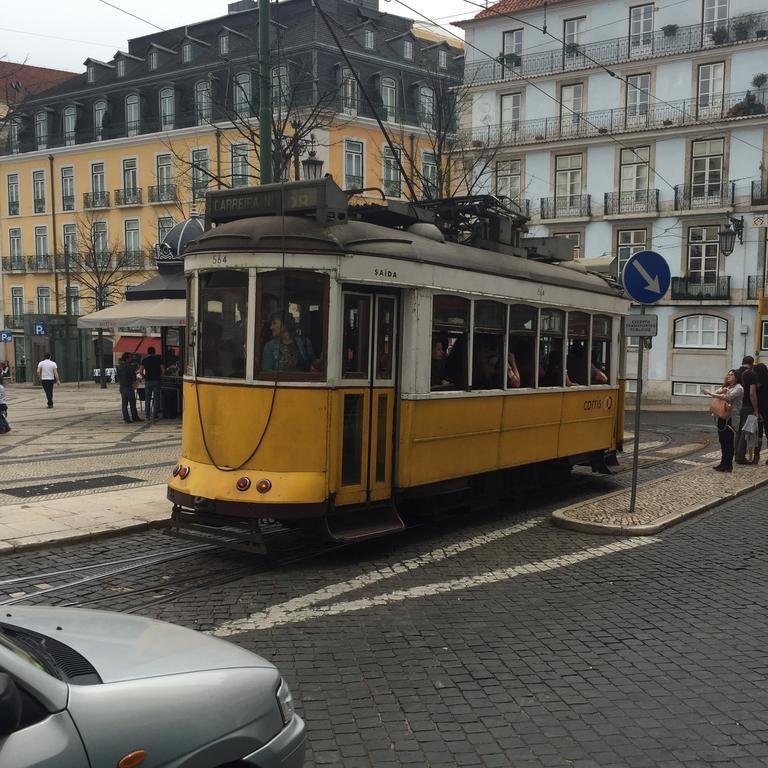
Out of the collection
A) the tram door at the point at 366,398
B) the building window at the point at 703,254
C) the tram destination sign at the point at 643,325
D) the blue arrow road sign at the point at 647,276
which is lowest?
the tram door at the point at 366,398

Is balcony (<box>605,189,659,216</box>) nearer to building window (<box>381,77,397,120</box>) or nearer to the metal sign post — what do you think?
building window (<box>381,77,397,120</box>)

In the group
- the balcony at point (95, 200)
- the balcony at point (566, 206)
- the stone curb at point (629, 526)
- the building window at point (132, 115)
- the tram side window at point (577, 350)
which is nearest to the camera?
the stone curb at point (629, 526)

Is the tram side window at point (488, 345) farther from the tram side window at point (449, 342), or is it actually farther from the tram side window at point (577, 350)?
the tram side window at point (577, 350)

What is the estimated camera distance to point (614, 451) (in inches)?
503

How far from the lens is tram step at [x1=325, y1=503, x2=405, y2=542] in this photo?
7699 millimetres

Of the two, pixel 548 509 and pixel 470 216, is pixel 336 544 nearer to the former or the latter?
pixel 548 509

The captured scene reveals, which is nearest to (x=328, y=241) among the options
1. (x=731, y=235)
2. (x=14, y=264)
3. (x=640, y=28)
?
(x=731, y=235)

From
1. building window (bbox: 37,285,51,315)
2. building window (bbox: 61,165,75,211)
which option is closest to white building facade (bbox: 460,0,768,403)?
building window (bbox: 61,165,75,211)

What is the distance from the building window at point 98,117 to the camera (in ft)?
162

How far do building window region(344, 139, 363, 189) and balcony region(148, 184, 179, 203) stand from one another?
1011cm

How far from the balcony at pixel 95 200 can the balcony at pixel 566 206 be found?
2631cm

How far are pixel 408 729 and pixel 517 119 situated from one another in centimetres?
3667

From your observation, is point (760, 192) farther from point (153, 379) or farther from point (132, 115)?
point (132, 115)

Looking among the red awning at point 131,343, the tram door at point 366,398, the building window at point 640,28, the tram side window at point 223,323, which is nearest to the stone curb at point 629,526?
the tram door at point 366,398
